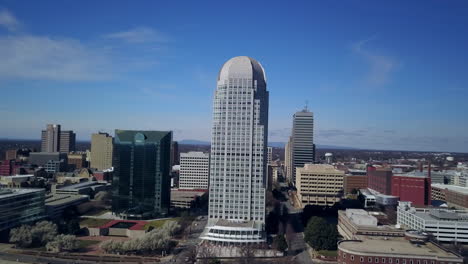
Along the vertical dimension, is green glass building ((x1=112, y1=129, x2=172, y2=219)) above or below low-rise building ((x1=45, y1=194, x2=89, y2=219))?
above

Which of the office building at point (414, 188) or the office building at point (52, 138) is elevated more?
the office building at point (52, 138)

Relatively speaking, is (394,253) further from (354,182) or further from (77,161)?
(77,161)

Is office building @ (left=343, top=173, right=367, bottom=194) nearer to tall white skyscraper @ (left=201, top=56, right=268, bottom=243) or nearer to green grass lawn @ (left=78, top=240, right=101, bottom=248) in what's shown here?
tall white skyscraper @ (left=201, top=56, right=268, bottom=243)

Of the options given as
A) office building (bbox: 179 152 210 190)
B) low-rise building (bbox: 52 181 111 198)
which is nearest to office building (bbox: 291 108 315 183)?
office building (bbox: 179 152 210 190)

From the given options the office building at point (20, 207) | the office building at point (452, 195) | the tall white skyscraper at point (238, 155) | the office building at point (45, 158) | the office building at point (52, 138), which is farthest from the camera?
the office building at point (52, 138)

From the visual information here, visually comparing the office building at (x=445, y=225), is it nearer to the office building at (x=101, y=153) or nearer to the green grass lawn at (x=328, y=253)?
the green grass lawn at (x=328, y=253)

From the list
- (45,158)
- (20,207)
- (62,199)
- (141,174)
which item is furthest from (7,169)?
(141,174)

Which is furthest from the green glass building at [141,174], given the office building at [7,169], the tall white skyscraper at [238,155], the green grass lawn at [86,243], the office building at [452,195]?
the office building at [7,169]
